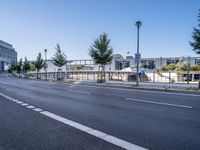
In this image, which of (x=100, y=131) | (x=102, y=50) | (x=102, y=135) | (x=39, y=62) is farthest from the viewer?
(x=39, y=62)

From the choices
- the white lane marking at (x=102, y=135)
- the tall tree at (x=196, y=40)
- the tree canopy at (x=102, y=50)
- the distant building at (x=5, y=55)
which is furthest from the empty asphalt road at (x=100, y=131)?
the distant building at (x=5, y=55)

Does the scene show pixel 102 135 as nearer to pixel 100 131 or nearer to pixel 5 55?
pixel 100 131

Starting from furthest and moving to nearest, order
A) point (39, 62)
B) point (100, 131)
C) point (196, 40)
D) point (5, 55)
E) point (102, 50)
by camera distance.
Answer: point (5, 55) < point (39, 62) < point (102, 50) < point (196, 40) < point (100, 131)

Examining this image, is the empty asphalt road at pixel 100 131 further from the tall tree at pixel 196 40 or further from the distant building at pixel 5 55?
the distant building at pixel 5 55

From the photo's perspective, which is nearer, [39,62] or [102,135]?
[102,135]

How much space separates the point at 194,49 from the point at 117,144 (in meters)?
16.3

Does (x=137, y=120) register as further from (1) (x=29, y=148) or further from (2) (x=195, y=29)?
(2) (x=195, y=29)

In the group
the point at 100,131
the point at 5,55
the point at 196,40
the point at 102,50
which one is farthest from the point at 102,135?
the point at 5,55

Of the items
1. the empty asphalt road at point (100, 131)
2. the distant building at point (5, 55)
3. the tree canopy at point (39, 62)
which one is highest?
the distant building at point (5, 55)

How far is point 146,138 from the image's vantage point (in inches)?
188

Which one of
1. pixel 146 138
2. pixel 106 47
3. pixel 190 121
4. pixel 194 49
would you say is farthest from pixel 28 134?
pixel 106 47

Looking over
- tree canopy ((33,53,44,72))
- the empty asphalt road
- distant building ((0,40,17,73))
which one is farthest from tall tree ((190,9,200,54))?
distant building ((0,40,17,73))

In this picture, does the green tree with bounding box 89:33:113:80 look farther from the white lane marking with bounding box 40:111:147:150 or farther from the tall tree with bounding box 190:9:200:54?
the white lane marking with bounding box 40:111:147:150

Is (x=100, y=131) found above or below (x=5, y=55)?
below
